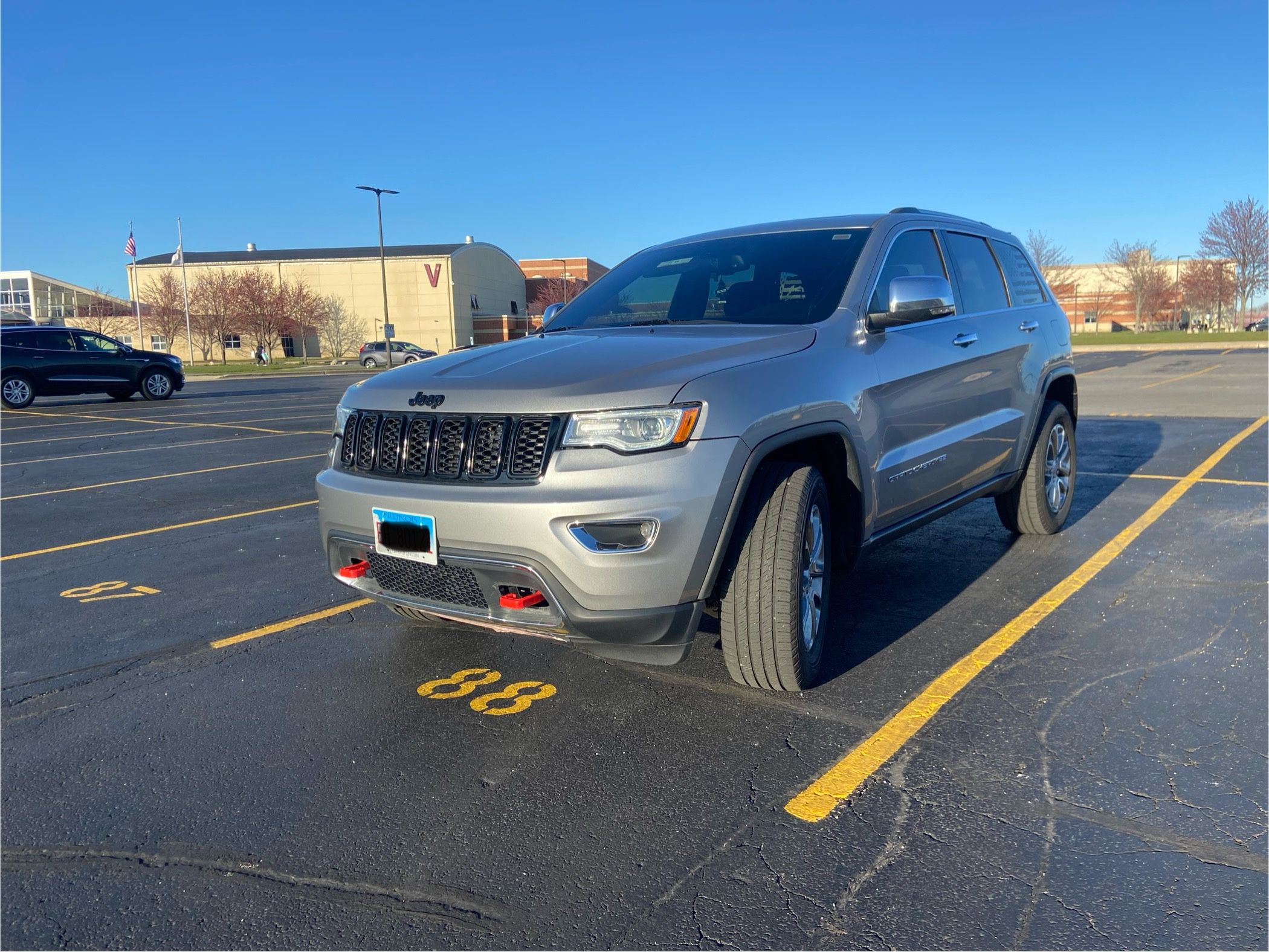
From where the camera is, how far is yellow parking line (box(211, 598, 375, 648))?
174 inches

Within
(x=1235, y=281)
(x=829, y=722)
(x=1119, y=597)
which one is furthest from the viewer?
(x=1235, y=281)

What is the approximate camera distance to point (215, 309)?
216ft

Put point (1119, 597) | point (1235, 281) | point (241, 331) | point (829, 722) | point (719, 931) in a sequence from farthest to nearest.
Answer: point (241, 331) → point (1235, 281) → point (1119, 597) → point (829, 722) → point (719, 931)

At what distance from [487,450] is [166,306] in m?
72.6

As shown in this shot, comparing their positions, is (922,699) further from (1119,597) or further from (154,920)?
(154,920)

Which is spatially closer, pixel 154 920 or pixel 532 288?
pixel 154 920

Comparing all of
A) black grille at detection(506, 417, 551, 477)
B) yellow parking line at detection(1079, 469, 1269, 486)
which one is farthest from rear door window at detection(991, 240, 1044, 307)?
black grille at detection(506, 417, 551, 477)

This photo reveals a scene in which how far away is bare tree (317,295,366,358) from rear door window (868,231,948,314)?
234 feet

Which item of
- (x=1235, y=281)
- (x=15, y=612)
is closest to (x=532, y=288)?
(x=1235, y=281)

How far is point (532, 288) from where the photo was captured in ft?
289

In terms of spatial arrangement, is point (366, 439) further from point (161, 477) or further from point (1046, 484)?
point (161, 477)

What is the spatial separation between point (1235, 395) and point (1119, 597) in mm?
13081

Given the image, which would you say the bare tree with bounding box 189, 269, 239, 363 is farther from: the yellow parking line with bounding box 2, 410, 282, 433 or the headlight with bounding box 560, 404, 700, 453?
the headlight with bounding box 560, 404, 700, 453

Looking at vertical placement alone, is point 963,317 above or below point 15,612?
above
